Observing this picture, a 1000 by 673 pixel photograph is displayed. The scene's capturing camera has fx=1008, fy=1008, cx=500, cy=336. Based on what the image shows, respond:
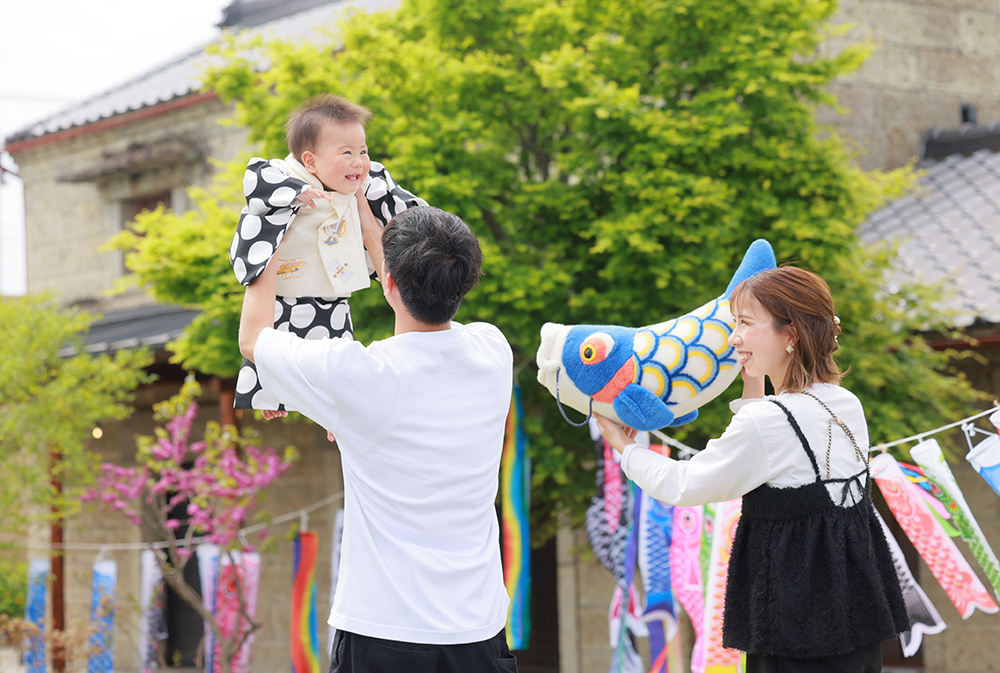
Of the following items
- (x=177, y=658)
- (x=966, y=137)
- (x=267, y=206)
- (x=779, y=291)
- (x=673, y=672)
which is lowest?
(x=177, y=658)

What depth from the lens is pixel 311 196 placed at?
8.29 ft

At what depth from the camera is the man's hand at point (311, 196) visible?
8.20 feet

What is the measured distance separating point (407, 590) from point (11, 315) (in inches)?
306

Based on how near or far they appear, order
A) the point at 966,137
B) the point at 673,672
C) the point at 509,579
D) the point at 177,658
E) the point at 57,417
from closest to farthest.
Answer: the point at 673,672 → the point at 509,579 → the point at 57,417 → the point at 177,658 → the point at 966,137

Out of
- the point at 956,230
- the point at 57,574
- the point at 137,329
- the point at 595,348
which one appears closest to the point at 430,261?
the point at 595,348

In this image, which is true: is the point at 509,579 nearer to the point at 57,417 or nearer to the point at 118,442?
the point at 57,417

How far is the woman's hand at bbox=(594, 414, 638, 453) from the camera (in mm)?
2785

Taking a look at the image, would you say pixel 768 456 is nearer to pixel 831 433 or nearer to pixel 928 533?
pixel 831 433

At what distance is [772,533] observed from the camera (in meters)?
2.57

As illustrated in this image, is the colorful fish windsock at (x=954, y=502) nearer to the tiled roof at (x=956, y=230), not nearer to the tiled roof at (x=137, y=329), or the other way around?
the tiled roof at (x=956, y=230)

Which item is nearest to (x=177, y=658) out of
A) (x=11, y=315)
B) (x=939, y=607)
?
(x=11, y=315)

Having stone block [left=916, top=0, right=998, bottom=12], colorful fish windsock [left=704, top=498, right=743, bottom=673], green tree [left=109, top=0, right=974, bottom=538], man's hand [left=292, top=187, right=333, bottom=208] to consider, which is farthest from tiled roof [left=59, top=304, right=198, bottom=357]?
stone block [left=916, top=0, right=998, bottom=12]

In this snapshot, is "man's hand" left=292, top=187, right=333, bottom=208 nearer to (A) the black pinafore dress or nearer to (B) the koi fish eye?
(B) the koi fish eye

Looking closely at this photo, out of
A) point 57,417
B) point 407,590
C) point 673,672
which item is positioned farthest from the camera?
point 57,417
